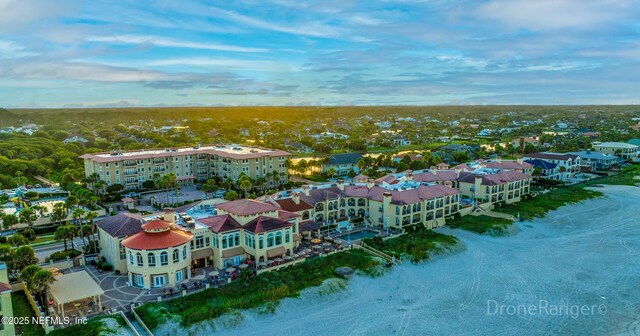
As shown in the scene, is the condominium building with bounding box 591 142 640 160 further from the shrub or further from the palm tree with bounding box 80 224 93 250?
the shrub

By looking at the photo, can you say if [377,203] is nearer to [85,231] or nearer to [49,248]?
[85,231]

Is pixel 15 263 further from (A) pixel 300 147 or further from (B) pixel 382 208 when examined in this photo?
(A) pixel 300 147

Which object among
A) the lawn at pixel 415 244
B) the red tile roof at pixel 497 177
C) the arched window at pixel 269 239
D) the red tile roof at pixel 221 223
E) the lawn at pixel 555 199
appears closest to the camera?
the red tile roof at pixel 221 223

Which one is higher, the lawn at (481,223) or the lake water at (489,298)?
the lawn at (481,223)

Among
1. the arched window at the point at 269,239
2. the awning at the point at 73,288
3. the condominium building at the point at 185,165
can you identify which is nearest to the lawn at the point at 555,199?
the arched window at the point at 269,239

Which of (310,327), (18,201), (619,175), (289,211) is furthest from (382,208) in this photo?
(619,175)

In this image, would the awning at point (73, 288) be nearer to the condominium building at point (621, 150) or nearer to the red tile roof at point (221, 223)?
the red tile roof at point (221, 223)

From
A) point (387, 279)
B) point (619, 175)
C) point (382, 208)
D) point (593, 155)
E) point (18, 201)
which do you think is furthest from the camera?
point (593, 155)
